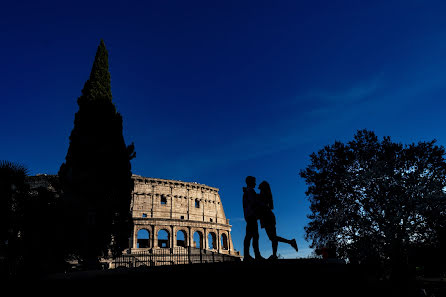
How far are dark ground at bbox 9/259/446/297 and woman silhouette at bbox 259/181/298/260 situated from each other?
1.13 m

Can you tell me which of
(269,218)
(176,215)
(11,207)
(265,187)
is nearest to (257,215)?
(269,218)

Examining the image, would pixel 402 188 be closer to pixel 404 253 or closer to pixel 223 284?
pixel 404 253

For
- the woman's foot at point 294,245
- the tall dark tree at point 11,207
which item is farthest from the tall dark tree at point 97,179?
the woman's foot at point 294,245

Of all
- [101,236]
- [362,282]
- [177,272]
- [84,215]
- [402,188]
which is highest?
[402,188]

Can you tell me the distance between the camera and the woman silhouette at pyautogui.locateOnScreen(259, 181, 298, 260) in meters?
7.20

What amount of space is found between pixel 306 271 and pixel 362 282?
5.48 ft

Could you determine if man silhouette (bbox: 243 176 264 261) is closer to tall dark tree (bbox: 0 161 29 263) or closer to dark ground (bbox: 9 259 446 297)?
dark ground (bbox: 9 259 446 297)

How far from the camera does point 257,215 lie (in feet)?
23.4

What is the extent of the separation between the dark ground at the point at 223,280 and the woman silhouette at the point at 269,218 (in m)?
1.13

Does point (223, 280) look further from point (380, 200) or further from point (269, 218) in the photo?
point (380, 200)

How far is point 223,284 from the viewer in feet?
16.8

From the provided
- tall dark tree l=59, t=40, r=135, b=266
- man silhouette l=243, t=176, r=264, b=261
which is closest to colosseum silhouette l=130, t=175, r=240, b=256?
tall dark tree l=59, t=40, r=135, b=266

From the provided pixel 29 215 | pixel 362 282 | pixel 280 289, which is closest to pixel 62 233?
pixel 29 215

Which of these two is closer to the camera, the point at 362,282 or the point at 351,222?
the point at 362,282
